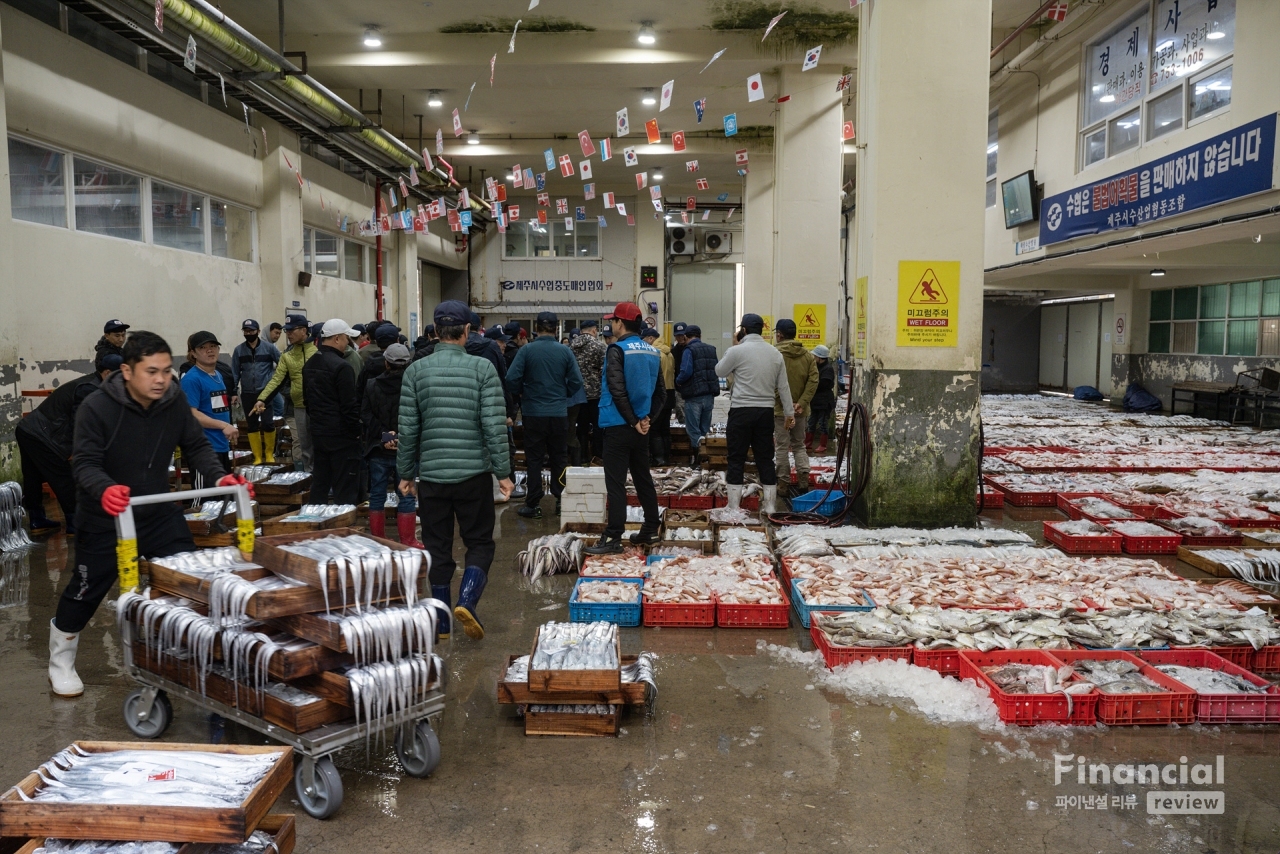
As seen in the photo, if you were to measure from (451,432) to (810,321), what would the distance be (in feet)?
35.4

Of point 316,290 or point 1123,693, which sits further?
point 316,290

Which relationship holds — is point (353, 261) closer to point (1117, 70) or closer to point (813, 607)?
point (1117, 70)

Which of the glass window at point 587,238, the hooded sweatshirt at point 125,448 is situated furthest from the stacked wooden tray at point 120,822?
the glass window at point 587,238

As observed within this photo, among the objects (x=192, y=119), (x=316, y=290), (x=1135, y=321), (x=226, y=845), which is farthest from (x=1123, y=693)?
(x=1135, y=321)

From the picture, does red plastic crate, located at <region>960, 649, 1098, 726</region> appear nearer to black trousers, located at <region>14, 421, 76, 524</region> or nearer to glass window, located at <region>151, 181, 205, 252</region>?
black trousers, located at <region>14, 421, 76, 524</region>

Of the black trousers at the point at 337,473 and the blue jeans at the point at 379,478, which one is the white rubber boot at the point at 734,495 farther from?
the black trousers at the point at 337,473

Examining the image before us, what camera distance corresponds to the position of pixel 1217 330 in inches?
741

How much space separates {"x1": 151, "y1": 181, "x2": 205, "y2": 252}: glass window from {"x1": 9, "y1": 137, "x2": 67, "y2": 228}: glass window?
1.71m

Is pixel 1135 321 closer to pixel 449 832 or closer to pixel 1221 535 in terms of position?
pixel 1221 535

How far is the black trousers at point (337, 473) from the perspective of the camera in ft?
25.3

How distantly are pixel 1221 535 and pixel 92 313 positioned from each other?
11688mm

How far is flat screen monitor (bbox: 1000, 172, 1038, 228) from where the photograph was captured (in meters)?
18.2

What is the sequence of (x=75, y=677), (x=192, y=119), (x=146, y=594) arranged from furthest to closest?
(x=192, y=119), (x=75, y=677), (x=146, y=594)

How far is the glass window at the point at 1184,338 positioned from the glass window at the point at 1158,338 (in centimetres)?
34
